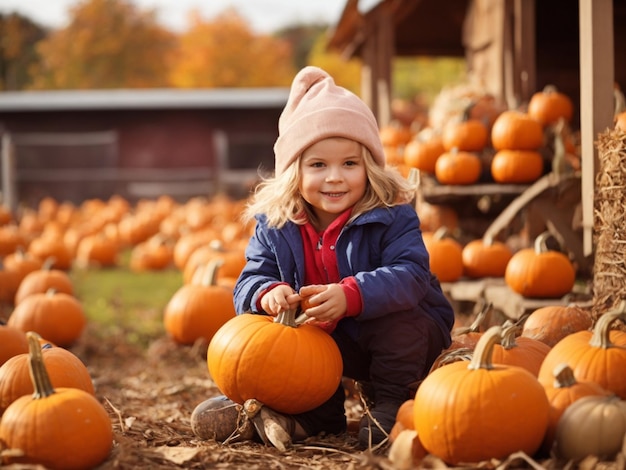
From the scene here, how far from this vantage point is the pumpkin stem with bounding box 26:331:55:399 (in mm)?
2557

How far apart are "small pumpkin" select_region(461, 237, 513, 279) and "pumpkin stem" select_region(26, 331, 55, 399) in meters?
3.79

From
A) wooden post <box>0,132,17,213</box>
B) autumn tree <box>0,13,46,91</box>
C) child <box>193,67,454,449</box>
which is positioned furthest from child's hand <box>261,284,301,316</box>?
autumn tree <box>0,13,46,91</box>

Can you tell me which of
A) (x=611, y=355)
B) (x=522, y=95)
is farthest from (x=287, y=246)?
(x=522, y=95)

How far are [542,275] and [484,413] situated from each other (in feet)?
8.59

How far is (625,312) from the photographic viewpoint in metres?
2.78

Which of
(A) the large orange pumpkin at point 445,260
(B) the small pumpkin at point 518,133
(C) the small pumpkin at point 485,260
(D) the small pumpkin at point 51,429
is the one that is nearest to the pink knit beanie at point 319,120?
(D) the small pumpkin at point 51,429

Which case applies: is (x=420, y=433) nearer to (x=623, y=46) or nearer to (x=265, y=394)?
(x=265, y=394)

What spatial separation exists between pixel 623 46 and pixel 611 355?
7.63 metres

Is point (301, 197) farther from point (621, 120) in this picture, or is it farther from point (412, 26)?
point (412, 26)

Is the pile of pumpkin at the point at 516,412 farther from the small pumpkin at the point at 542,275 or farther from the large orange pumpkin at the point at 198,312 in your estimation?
the large orange pumpkin at the point at 198,312

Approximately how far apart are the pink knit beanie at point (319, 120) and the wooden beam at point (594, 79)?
50.3 inches

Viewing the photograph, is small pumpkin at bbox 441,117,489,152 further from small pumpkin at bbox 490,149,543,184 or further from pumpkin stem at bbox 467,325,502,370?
pumpkin stem at bbox 467,325,502,370

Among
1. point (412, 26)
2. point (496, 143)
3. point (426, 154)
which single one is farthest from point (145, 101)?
point (496, 143)

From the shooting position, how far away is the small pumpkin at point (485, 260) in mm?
5840
